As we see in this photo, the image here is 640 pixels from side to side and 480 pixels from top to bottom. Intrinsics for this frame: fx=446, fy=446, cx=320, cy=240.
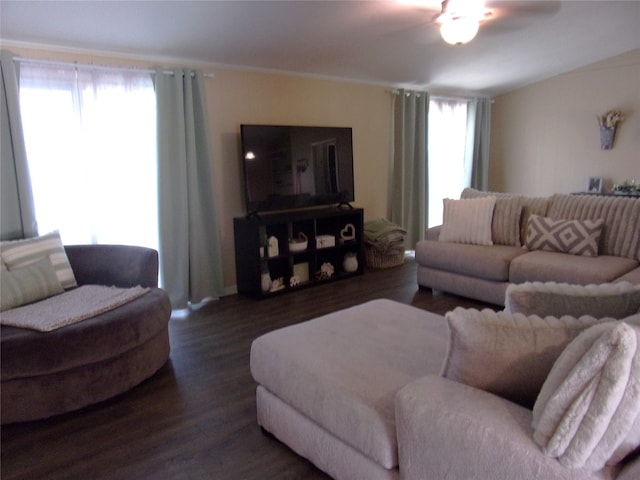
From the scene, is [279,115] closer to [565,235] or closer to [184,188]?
[184,188]

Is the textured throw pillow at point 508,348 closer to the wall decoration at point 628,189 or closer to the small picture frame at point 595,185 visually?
the wall decoration at point 628,189

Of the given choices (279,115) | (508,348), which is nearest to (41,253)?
(279,115)

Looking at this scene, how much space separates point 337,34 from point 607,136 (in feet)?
12.6

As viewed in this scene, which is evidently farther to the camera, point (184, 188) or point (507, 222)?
point (507, 222)

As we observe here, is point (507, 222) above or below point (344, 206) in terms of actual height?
below

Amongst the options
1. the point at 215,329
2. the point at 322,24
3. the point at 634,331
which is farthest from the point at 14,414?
the point at 322,24

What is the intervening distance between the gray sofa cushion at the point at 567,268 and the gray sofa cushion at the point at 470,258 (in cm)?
9

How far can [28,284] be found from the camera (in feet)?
8.64

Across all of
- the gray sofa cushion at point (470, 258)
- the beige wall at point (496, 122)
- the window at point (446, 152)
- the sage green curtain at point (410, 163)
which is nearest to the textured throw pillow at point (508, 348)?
the gray sofa cushion at point (470, 258)

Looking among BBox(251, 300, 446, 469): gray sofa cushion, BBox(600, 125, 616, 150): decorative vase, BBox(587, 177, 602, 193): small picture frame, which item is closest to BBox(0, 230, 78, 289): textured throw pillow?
BBox(251, 300, 446, 469): gray sofa cushion

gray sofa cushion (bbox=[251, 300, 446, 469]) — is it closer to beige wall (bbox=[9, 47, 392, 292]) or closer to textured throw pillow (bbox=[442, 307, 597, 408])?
textured throw pillow (bbox=[442, 307, 597, 408])

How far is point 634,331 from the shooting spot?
965mm

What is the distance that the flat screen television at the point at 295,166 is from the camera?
400 cm

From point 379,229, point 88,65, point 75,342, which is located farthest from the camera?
point 379,229
